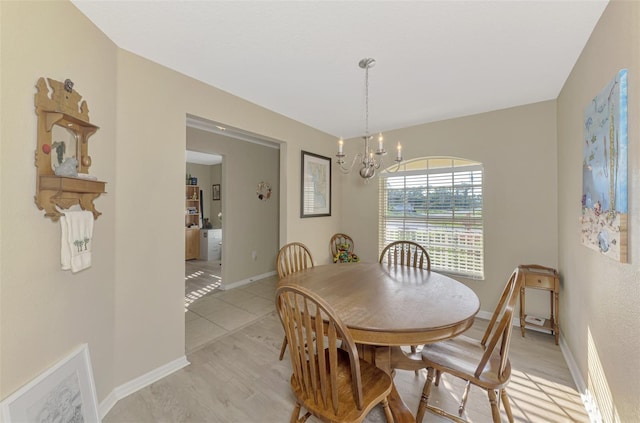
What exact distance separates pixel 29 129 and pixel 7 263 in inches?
25.0

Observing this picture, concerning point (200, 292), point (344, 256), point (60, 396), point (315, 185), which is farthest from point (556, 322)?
point (200, 292)

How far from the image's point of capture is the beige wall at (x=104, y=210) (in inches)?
44.8

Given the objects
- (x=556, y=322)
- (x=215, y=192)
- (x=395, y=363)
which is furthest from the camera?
(x=215, y=192)

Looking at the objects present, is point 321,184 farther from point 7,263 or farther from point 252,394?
point 7,263

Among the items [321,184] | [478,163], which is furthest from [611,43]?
[321,184]

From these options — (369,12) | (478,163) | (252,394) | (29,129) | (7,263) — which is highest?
(369,12)

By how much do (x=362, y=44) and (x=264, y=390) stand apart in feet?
8.62

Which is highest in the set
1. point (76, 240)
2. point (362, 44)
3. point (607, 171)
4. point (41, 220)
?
point (362, 44)

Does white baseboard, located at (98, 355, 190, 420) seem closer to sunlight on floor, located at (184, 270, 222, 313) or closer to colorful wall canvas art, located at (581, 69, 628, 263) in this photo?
sunlight on floor, located at (184, 270, 222, 313)

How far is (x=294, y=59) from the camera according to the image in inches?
77.4

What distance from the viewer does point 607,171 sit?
4.57ft

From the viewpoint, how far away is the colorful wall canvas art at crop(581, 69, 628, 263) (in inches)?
48.7

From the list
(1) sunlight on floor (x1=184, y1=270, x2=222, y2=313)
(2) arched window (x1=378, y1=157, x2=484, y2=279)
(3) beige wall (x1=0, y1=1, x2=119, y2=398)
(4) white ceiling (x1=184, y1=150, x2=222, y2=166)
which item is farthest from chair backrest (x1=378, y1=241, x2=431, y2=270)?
(4) white ceiling (x1=184, y1=150, x2=222, y2=166)

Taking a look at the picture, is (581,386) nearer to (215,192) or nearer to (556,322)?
(556,322)
